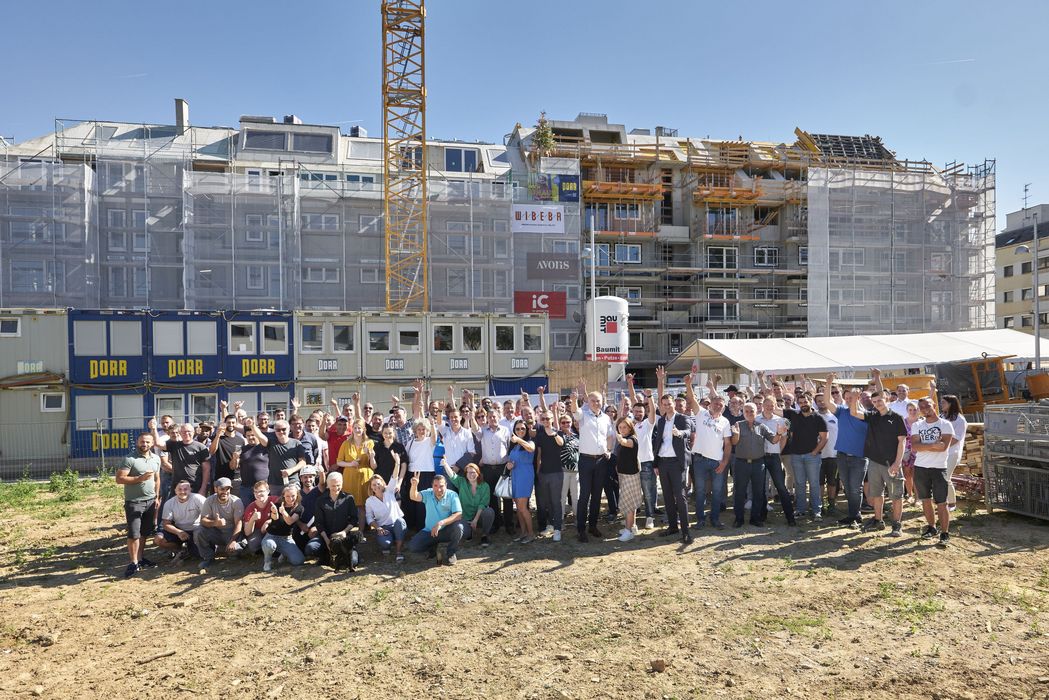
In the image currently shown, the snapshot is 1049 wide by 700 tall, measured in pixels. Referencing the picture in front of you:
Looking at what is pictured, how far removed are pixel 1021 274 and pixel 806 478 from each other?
211 ft

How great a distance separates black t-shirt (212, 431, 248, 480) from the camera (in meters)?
9.45

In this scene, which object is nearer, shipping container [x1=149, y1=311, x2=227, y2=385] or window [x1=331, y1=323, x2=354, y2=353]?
shipping container [x1=149, y1=311, x2=227, y2=385]

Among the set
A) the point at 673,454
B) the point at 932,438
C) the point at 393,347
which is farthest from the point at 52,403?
Result: the point at 932,438

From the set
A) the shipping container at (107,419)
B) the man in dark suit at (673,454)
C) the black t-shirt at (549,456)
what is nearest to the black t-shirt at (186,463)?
the black t-shirt at (549,456)

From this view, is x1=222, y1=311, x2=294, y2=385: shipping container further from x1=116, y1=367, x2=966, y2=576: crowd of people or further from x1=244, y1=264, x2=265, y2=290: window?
x1=116, y1=367, x2=966, y2=576: crowd of people

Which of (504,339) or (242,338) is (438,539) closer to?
(242,338)

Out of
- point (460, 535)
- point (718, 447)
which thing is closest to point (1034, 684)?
point (718, 447)

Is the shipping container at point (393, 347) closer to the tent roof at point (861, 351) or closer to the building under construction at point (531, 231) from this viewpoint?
the building under construction at point (531, 231)

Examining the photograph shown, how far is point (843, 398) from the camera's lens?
36.9 feet

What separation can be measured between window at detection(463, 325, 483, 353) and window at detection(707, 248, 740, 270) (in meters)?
22.8

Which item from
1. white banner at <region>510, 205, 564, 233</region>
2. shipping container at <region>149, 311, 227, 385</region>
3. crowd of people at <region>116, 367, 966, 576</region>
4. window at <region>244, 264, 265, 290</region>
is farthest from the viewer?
white banner at <region>510, 205, 564, 233</region>

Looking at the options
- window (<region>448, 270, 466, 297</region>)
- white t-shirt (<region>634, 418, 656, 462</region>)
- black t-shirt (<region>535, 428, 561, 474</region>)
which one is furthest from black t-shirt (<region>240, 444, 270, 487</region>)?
window (<region>448, 270, 466, 297</region>)

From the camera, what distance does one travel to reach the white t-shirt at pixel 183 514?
28.2 ft

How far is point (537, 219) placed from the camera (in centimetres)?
3434
